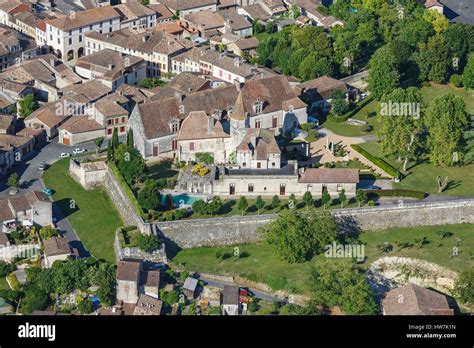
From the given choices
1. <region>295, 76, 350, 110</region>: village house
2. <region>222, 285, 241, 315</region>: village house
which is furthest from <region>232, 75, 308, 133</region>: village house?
<region>222, 285, 241, 315</region>: village house

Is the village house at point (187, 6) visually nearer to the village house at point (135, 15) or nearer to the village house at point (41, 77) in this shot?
the village house at point (135, 15)

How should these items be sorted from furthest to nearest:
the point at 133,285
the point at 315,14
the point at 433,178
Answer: the point at 315,14 → the point at 433,178 → the point at 133,285

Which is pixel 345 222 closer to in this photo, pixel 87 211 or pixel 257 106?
pixel 257 106

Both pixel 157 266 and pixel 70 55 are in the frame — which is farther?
pixel 70 55

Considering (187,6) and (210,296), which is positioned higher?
(187,6)

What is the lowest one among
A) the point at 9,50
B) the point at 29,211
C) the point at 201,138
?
the point at 29,211

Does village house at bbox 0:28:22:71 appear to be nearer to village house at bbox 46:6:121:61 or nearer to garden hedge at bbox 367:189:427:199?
village house at bbox 46:6:121:61

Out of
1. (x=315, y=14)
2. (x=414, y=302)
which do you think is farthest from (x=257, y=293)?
(x=315, y=14)

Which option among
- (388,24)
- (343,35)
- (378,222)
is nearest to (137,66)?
(343,35)
